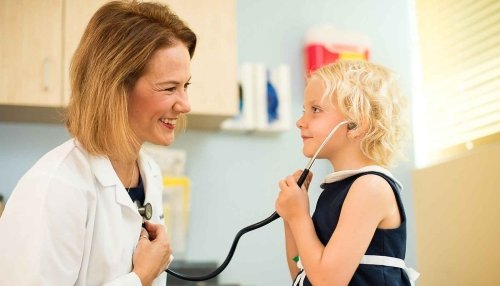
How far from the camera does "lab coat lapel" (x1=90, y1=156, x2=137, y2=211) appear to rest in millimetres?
1356

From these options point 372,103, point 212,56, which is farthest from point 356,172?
point 212,56

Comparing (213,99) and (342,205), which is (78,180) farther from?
(213,99)

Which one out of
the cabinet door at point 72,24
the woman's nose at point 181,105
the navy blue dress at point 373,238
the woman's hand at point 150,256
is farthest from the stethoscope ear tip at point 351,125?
the cabinet door at point 72,24

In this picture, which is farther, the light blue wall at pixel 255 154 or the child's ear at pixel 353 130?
the light blue wall at pixel 255 154

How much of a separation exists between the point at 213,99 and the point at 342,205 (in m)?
1.42

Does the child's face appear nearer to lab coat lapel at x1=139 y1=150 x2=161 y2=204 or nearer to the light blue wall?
lab coat lapel at x1=139 y1=150 x2=161 y2=204

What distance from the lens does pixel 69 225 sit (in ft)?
4.15

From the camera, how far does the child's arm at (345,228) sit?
1.25m

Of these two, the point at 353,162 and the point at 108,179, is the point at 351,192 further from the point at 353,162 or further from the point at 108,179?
the point at 108,179

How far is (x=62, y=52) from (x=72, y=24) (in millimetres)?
120

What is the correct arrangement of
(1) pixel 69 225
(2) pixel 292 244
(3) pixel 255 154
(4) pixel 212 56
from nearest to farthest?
(1) pixel 69 225 < (2) pixel 292 244 < (4) pixel 212 56 < (3) pixel 255 154

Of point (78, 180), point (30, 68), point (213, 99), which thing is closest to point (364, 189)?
point (78, 180)

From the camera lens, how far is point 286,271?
2938 mm

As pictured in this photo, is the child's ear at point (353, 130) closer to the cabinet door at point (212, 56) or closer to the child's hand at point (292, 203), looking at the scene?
the child's hand at point (292, 203)
